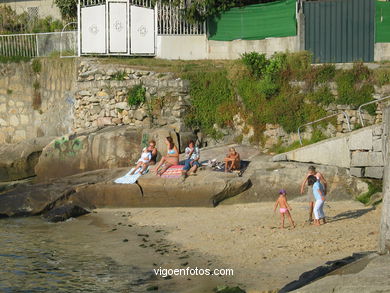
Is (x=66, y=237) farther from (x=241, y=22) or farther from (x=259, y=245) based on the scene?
(x=241, y=22)

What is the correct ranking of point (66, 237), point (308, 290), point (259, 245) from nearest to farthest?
point (308, 290) → point (259, 245) → point (66, 237)

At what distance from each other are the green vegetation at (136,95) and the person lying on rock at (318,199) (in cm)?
859

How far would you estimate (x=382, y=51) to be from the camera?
24.2 meters

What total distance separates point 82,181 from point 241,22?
878 cm

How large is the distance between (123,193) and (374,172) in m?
6.95

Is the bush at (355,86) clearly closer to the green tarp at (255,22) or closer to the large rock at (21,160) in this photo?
the green tarp at (255,22)

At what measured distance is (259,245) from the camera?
16375 millimetres

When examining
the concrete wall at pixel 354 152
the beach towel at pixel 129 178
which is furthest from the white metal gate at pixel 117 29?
the concrete wall at pixel 354 152

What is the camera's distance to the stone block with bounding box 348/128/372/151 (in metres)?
20.6

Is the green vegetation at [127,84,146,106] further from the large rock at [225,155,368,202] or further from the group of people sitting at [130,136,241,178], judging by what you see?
the large rock at [225,155,368,202]

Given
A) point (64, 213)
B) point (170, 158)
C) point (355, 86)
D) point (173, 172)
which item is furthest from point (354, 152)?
point (64, 213)

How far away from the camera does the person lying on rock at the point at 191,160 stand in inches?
844

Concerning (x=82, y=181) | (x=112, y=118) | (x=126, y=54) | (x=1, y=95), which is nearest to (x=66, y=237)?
(x=82, y=181)

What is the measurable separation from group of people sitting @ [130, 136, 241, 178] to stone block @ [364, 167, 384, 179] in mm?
3576
